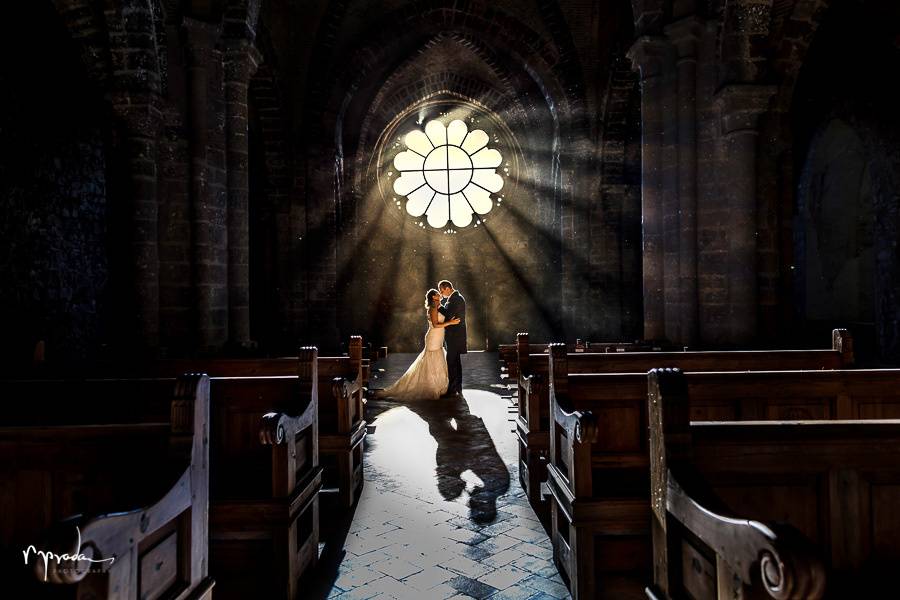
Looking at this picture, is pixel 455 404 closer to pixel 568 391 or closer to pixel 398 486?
pixel 398 486

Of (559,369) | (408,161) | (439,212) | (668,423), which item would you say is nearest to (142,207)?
(559,369)

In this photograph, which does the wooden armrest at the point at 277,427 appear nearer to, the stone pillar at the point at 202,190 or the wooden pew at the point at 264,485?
the wooden pew at the point at 264,485

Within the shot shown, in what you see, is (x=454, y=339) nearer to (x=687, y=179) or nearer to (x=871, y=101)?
(x=687, y=179)

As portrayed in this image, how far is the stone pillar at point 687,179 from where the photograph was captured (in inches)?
314

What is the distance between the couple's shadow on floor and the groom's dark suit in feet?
1.59

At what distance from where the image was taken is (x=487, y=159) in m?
19.3

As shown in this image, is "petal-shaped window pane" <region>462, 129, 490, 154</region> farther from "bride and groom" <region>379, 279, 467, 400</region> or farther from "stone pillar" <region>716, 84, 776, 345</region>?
"stone pillar" <region>716, 84, 776, 345</region>

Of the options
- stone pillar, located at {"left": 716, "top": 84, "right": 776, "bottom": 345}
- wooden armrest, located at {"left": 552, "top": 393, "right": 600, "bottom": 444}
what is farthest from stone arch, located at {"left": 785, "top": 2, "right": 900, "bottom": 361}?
wooden armrest, located at {"left": 552, "top": 393, "right": 600, "bottom": 444}

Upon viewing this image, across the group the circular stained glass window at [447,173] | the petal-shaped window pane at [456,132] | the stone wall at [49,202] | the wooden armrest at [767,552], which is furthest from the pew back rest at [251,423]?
the petal-shaped window pane at [456,132]

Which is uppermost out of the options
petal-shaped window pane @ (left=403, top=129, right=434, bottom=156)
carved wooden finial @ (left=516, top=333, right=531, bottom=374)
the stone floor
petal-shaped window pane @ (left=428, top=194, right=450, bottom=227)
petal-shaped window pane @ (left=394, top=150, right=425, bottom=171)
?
petal-shaped window pane @ (left=403, top=129, right=434, bottom=156)

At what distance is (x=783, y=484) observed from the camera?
203cm

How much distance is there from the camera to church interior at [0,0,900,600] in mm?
2014

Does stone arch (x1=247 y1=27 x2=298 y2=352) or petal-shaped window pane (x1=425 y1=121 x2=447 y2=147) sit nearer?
stone arch (x1=247 y1=27 x2=298 y2=352)

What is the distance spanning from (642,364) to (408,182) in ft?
50.6
